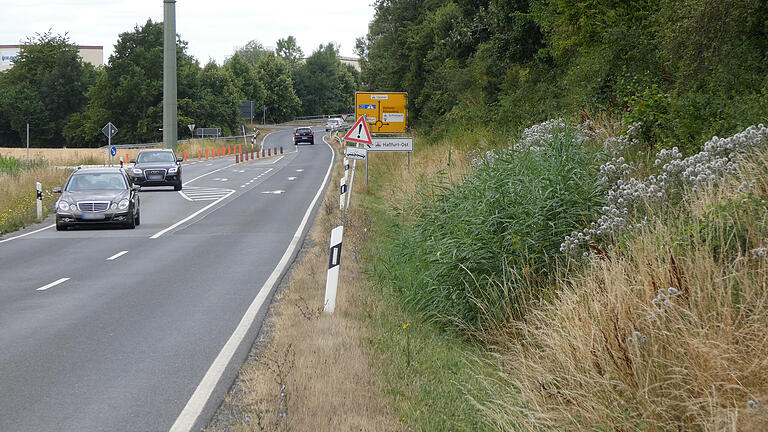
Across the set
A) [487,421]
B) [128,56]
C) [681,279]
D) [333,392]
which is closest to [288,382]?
[333,392]

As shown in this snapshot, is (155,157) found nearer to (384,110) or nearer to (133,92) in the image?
(384,110)

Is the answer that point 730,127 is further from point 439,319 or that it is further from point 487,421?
point 487,421

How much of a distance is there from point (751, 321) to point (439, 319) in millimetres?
4508

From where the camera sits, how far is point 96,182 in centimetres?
2256

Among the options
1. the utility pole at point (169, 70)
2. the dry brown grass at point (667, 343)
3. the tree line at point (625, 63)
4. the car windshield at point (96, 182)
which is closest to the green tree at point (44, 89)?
the utility pole at point (169, 70)

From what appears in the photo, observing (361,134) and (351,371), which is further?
(361,134)

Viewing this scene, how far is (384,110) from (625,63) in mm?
18032

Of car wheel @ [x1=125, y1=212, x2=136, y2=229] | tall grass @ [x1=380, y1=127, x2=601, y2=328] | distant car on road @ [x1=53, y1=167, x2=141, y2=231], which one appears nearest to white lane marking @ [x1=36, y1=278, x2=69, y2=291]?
tall grass @ [x1=380, y1=127, x2=601, y2=328]

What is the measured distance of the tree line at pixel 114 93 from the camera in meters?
106

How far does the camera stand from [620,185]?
29.0 feet

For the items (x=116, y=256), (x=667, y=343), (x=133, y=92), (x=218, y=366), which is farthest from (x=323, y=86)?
(x=667, y=343)

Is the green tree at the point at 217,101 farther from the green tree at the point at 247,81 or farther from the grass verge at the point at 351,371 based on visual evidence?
the grass verge at the point at 351,371

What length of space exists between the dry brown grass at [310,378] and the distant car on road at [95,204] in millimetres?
11361

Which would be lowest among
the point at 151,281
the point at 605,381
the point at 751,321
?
the point at 151,281
